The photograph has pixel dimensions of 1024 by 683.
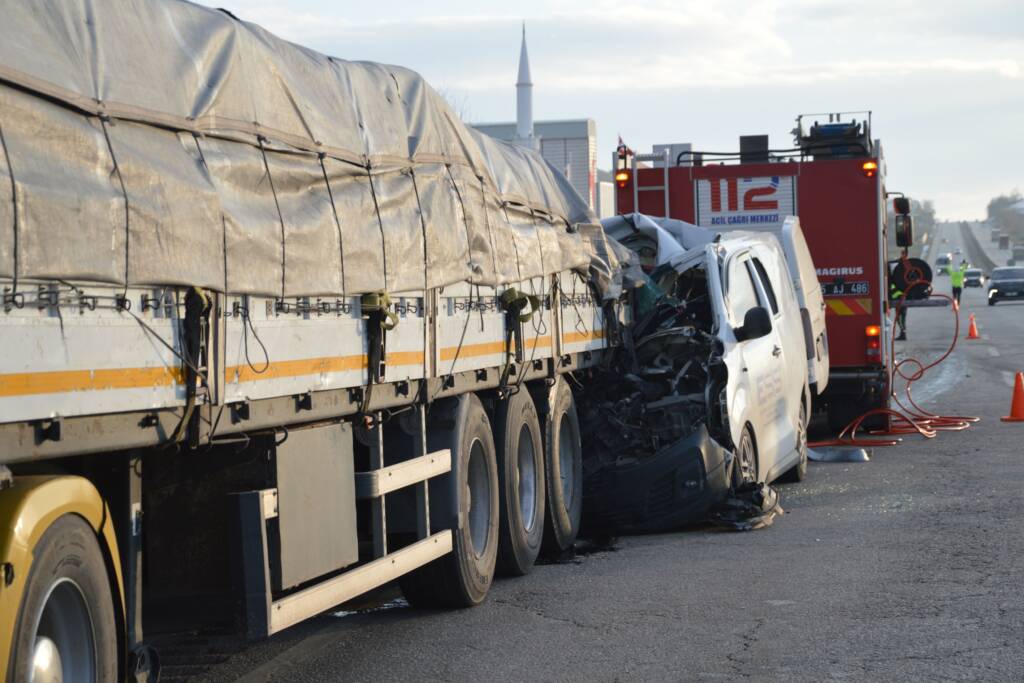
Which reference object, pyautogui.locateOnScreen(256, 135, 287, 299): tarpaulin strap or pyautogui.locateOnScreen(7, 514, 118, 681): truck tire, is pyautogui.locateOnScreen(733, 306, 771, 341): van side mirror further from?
pyautogui.locateOnScreen(7, 514, 118, 681): truck tire

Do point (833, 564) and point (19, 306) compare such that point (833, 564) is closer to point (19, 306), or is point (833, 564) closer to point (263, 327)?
point (263, 327)

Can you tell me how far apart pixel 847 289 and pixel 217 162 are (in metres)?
12.9

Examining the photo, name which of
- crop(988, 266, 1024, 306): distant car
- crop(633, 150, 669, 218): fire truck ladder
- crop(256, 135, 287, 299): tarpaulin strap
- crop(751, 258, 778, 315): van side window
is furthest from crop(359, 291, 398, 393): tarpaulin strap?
crop(988, 266, 1024, 306): distant car

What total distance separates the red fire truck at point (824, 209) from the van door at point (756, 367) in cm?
390

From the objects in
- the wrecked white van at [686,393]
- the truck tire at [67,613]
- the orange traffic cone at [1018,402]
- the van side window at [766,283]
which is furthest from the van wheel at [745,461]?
the orange traffic cone at [1018,402]

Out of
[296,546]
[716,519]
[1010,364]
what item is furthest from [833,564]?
[1010,364]

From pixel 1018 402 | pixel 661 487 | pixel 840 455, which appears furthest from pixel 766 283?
pixel 1018 402

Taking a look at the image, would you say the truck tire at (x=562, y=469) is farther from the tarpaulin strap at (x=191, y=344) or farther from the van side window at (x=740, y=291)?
the tarpaulin strap at (x=191, y=344)

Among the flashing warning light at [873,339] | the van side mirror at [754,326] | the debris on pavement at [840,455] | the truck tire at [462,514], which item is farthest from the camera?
Answer: the flashing warning light at [873,339]

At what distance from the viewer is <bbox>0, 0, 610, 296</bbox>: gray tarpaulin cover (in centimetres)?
462

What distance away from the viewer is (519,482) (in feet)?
32.3

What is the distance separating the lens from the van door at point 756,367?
12203mm

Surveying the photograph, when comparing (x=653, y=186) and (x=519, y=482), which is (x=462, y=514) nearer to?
(x=519, y=482)

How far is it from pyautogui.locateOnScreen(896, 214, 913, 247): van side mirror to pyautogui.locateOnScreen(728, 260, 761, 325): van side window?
709 cm
